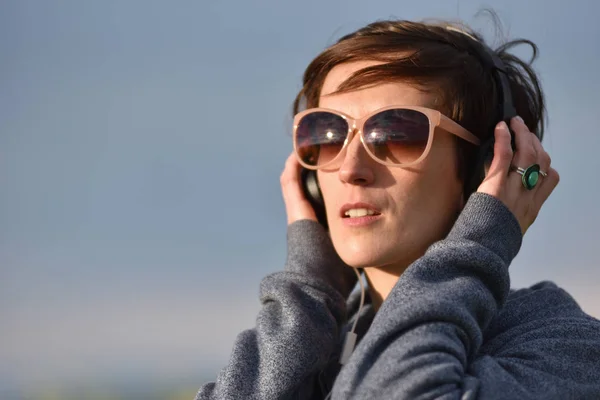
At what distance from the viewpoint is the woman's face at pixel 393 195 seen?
2.29 m

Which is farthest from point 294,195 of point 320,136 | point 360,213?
point 360,213

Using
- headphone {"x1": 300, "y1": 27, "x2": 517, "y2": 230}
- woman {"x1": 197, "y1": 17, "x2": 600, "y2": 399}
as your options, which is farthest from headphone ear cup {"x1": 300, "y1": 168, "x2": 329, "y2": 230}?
headphone {"x1": 300, "y1": 27, "x2": 517, "y2": 230}

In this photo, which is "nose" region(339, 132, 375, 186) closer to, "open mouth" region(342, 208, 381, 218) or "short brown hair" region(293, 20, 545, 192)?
"open mouth" region(342, 208, 381, 218)

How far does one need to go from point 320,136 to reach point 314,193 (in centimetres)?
32

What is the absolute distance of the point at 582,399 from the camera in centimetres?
199

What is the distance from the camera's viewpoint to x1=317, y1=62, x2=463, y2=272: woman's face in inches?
90.0

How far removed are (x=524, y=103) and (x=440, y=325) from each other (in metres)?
0.99

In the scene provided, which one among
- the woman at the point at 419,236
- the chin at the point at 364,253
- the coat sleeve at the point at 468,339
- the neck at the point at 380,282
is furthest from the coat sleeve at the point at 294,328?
the coat sleeve at the point at 468,339

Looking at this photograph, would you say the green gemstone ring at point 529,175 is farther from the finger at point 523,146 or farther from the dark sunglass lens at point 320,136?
the dark sunglass lens at point 320,136

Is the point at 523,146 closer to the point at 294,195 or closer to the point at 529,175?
the point at 529,175

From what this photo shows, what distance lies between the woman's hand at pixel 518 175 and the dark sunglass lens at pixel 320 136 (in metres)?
0.42

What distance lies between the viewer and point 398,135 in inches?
89.5

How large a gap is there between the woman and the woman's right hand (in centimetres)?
14

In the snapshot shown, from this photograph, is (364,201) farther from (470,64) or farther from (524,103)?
(524,103)
